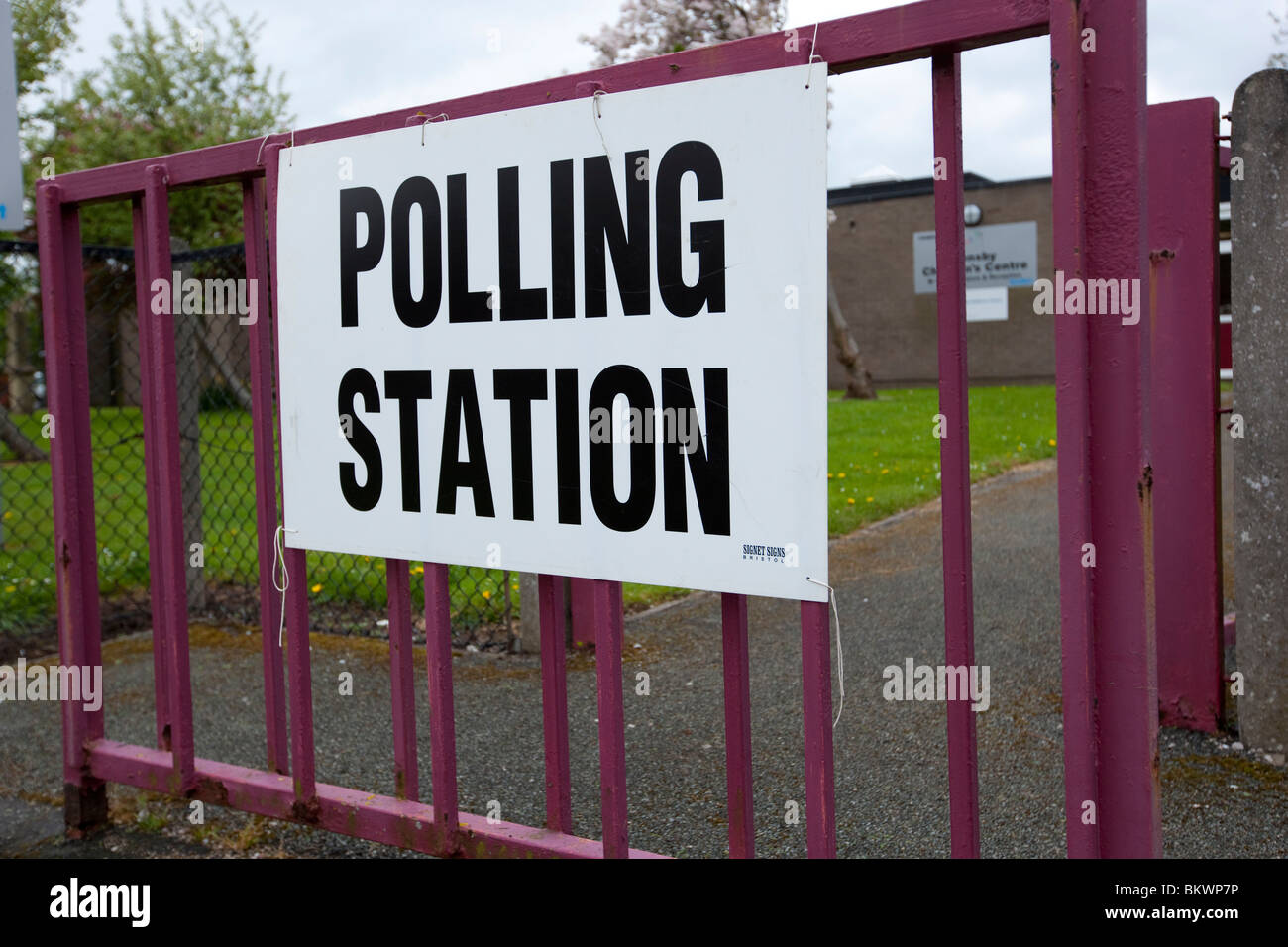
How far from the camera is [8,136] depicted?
4328 mm

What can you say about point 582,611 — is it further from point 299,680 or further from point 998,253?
point 998,253

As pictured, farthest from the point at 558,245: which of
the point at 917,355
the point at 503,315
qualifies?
the point at 917,355

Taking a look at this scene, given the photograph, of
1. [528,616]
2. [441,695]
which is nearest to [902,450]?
[528,616]

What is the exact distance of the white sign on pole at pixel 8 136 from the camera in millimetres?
4273

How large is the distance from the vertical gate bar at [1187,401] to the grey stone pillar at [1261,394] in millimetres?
153

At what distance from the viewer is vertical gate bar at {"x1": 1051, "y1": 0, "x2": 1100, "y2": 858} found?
181 centimetres

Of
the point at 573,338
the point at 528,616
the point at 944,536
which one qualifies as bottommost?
the point at 528,616

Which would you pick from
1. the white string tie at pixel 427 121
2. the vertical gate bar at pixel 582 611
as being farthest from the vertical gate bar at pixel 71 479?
the vertical gate bar at pixel 582 611

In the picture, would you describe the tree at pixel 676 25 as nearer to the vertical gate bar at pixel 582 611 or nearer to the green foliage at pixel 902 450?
the green foliage at pixel 902 450

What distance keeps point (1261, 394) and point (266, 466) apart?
→ 2.98 m
